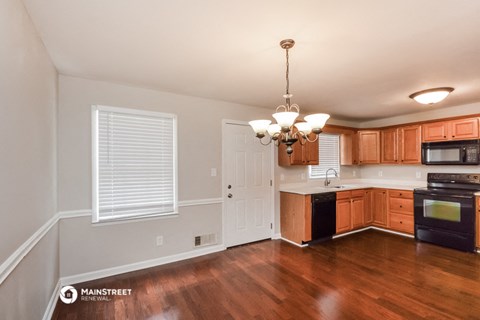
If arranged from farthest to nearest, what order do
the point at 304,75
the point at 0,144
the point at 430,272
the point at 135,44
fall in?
the point at 430,272 → the point at 304,75 → the point at 135,44 → the point at 0,144

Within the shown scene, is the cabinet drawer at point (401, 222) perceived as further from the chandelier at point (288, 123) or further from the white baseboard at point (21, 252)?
the white baseboard at point (21, 252)

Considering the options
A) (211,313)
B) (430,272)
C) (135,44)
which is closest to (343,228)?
(430,272)

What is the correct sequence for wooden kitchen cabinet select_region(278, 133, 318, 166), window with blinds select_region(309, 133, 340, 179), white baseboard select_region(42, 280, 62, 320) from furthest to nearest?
window with blinds select_region(309, 133, 340, 179) → wooden kitchen cabinet select_region(278, 133, 318, 166) → white baseboard select_region(42, 280, 62, 320)

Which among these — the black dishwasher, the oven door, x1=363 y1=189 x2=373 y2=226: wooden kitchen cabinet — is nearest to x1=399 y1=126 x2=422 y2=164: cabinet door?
the oven door

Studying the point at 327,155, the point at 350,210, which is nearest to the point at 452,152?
the point at 350,210

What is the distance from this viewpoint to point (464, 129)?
3.75 metres

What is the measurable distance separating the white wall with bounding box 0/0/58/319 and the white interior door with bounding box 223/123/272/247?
2.26m

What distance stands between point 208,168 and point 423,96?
319 cm

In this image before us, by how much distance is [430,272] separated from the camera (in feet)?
9.35

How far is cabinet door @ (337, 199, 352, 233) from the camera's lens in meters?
4.18

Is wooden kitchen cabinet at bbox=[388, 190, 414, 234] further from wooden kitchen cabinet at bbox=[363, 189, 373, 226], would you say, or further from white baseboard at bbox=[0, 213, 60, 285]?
white baseboard at bbox=[0, 213, 60, 285]

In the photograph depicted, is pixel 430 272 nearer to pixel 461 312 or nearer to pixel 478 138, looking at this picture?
pixel 461 312

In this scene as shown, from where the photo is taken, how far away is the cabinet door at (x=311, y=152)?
168 inches

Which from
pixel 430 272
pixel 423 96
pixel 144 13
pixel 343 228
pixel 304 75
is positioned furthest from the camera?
pixel 343 228
